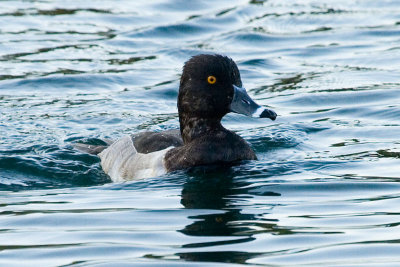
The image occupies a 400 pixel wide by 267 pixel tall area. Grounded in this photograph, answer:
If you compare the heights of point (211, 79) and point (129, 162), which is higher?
point (211, 79)

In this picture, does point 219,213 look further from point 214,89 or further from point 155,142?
point 155,142

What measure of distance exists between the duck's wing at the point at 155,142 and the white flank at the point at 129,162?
0.07 metres

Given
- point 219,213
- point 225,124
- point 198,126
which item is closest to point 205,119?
point 198,126

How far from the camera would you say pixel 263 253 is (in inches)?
263

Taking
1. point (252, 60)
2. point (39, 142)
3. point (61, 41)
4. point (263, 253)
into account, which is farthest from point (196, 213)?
point (61, 41)

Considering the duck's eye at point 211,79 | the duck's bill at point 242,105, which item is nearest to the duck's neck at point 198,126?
the duck's bill at point 242,105

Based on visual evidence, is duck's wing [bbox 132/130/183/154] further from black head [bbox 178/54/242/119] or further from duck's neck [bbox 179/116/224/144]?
black head [bbox 178/54/242/119]

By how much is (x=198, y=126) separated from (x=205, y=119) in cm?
10

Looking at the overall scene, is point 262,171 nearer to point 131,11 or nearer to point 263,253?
point 263,253

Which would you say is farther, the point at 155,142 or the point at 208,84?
the point at 155,142

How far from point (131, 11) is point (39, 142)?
825 centimetres

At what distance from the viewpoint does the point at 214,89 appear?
9648mm

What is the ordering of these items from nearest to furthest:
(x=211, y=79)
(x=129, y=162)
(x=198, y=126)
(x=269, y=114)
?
(x=269, y=114) < (x=211, y=79) < (x=198, y=126) < (x=129, y=162)

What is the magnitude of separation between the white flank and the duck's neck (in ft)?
0.97
